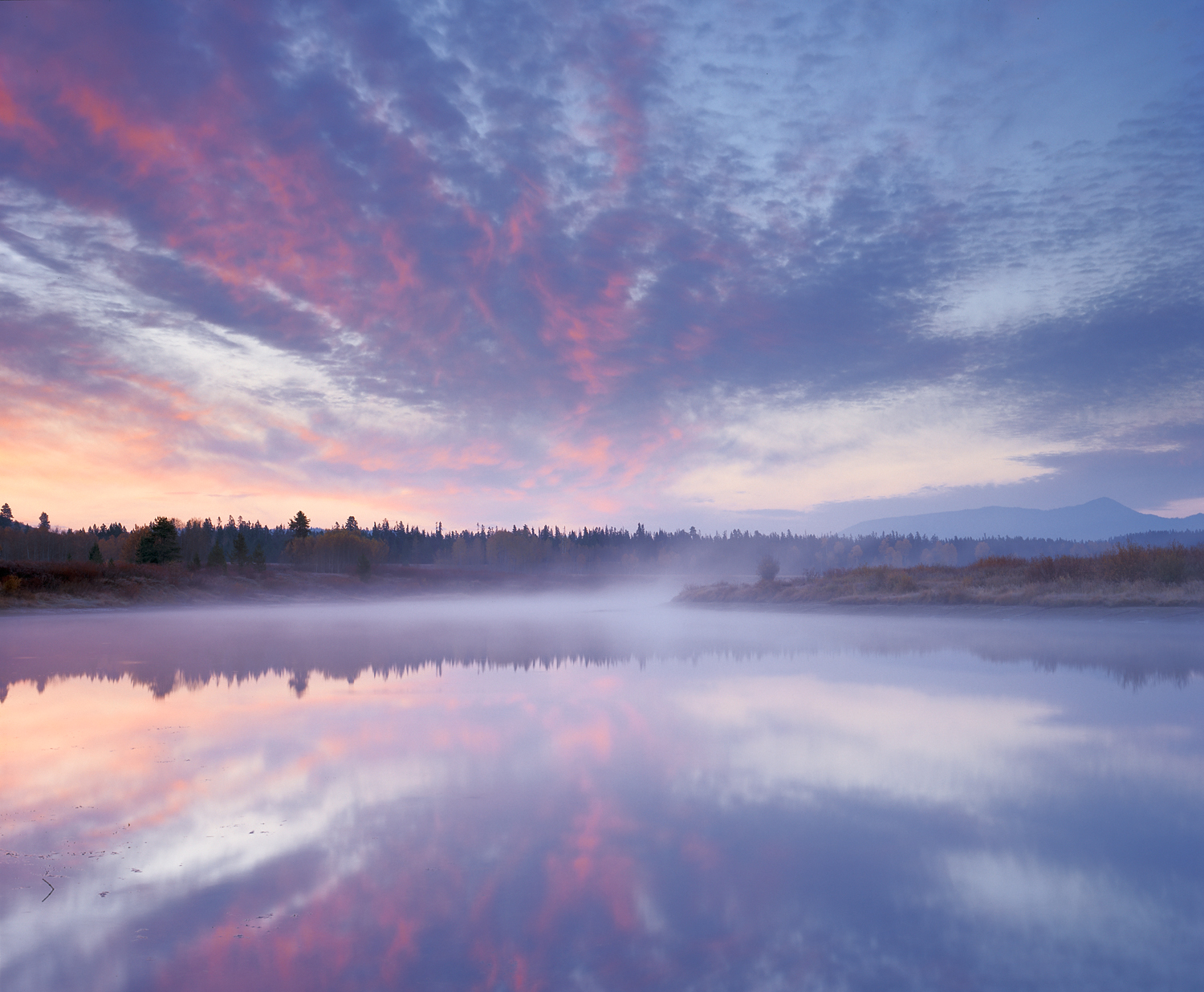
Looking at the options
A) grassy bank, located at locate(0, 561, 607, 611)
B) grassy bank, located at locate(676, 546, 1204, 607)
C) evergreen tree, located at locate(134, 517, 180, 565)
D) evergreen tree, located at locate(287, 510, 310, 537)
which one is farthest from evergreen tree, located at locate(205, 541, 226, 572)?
grassy bank, located at locate(676, 546, 1204, 607)

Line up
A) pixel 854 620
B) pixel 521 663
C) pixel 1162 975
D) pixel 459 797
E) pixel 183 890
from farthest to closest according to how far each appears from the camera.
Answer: pixel 854 620, pixel 521 663, pixel 459 797, pixel 183 890, pixel 1162 975

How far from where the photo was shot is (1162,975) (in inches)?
168

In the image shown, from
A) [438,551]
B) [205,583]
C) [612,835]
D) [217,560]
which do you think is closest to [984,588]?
[612,835]

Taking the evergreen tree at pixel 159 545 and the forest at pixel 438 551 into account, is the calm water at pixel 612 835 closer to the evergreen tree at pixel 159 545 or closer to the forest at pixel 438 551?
the evergreen tree at pixel 159 545

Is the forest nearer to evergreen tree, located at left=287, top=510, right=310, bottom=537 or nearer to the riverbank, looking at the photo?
evergreen tree, located at left=287, top=510, right=310, bottom=537

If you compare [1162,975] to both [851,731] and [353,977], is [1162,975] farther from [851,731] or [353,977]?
[851,731]

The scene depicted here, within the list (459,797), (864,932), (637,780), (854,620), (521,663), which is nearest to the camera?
(864,932)

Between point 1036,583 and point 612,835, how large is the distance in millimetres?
32092

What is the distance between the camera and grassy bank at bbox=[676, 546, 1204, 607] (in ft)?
91.4

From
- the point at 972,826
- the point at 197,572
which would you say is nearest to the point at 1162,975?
the point at 972,826

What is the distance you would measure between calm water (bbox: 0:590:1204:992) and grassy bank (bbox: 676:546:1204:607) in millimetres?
14911

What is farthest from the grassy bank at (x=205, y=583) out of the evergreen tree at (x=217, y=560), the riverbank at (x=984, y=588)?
the riverbank at (x=984, y=588)

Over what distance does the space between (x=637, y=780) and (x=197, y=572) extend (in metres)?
74.9

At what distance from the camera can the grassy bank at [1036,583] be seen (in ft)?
91.4
